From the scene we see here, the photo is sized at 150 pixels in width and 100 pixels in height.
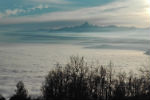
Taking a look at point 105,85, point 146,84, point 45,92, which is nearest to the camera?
point 146,84

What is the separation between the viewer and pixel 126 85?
112 ft

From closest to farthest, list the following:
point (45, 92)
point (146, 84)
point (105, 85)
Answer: point (146, 84)
point (45, 92)
point (105, 85)

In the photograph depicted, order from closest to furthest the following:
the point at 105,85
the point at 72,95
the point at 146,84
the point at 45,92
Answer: the point at 146,84, the point at 72,95, the point at 45,92, the point at 105,85

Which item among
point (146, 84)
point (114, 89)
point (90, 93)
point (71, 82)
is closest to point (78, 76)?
point (71, 82)

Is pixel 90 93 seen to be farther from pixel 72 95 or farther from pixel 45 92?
pixel 45 92

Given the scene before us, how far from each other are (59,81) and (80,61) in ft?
13.0

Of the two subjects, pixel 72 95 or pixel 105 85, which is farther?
pixel 105 85

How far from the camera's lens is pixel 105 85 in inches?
1299

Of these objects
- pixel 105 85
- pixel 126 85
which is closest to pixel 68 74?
pixel 105 85

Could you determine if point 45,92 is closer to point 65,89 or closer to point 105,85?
point 65,89

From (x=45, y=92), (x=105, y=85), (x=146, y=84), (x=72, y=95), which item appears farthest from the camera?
(x=105, y=85)

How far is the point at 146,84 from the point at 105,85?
7468 mm

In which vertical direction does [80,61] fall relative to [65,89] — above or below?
above

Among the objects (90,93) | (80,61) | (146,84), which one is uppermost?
(80,61)
